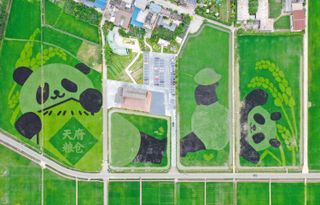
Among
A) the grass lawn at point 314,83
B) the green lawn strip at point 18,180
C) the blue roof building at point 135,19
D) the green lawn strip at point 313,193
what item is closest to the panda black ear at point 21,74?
the green lawn strip at point 18,180

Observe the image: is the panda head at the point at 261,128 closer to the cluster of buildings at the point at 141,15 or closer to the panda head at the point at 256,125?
the panda head at the point at 256,125

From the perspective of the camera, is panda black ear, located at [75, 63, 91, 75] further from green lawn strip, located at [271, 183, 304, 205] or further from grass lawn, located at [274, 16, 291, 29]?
green lawn strip, located at [271, 183, 304, 205]

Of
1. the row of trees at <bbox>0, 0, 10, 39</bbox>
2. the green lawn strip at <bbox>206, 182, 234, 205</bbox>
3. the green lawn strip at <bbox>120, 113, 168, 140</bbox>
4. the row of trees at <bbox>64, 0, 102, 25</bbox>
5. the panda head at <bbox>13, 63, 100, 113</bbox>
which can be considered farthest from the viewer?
the green lawn strip at <bbox>206, 182, 234, 205</bbox>

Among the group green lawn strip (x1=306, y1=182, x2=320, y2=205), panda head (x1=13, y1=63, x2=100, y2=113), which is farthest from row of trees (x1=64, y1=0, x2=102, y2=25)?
green lawn strip (x1=306, y1=182, x2=320, y2=205)

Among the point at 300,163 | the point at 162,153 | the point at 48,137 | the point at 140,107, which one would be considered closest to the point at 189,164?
the point at 162,153

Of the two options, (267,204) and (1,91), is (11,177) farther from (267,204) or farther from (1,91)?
(267,204)

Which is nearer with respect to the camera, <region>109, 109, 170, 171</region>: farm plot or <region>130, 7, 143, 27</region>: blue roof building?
<region>130, 7, 143, 27</region>: blue roof building
